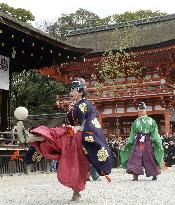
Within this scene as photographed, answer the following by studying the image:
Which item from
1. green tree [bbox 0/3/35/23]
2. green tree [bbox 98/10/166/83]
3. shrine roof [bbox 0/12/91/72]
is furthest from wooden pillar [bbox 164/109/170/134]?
green tree [bbox 0/3/35/23]

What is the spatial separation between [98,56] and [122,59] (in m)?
1.61

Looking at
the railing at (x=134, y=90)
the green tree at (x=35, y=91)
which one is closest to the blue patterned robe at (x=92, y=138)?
the railing at (x=134, y=90)

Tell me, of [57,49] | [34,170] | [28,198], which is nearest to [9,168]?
[34,170]

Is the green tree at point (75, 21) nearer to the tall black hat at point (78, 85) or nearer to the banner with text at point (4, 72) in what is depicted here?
the banner with text at point (4, 72)

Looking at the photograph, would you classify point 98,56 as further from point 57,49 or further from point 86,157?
point 86,157

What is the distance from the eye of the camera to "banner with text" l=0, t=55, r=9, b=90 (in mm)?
15289

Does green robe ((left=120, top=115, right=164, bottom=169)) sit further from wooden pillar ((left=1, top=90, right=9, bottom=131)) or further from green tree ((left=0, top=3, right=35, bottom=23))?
green tree ((left=0, top=3, right=35, bottom=23))

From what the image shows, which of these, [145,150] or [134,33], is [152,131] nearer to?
[145,150]

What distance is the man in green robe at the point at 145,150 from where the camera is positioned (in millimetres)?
11047

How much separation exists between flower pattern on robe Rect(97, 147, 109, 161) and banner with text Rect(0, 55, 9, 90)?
940cm

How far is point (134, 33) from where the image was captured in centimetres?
2806

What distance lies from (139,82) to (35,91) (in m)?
9.50

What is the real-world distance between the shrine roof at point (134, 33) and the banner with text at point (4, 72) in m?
11.1

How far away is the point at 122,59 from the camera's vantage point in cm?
2550
